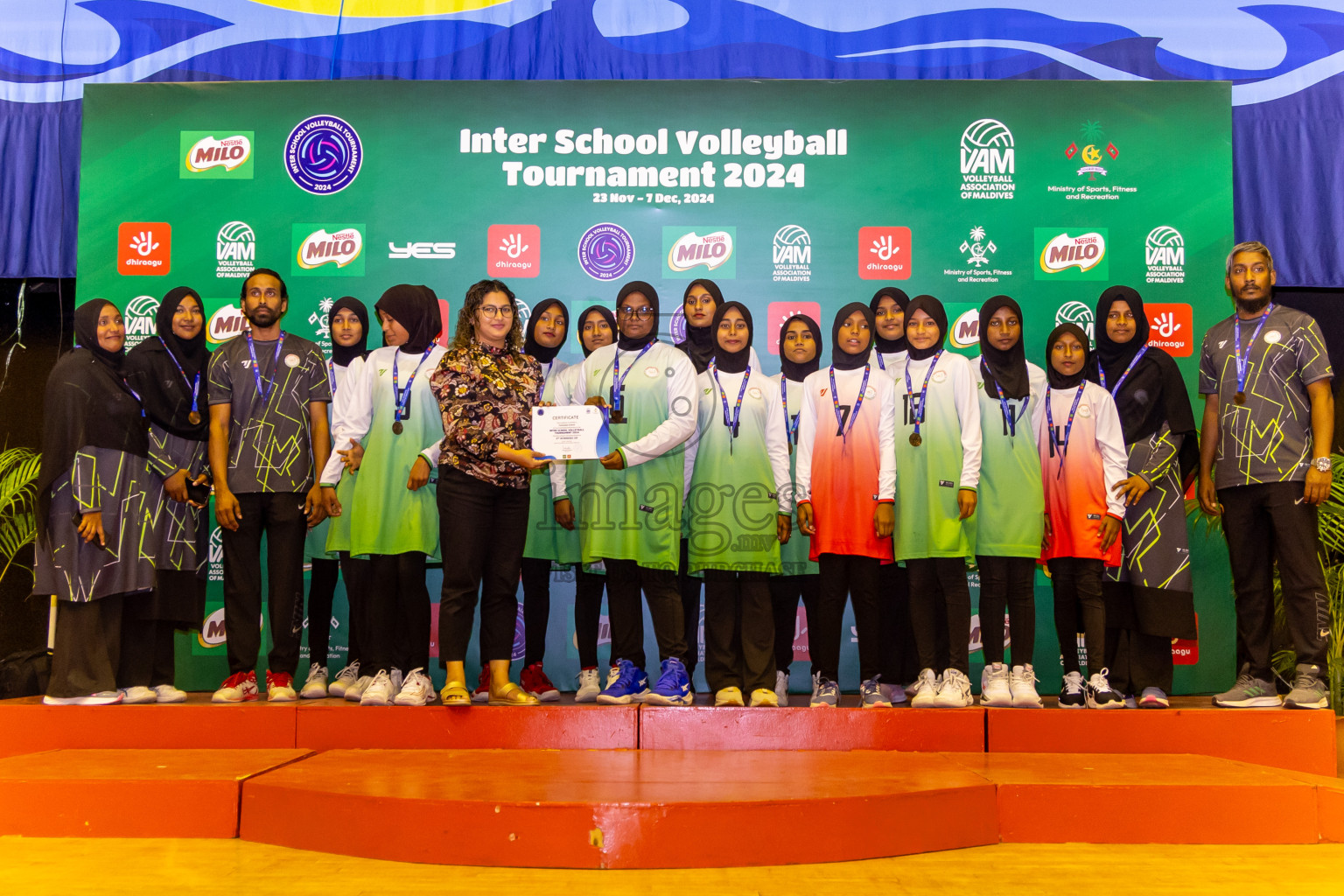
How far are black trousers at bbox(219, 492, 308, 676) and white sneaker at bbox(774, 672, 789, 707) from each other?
6.53 feet

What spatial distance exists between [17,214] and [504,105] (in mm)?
2643

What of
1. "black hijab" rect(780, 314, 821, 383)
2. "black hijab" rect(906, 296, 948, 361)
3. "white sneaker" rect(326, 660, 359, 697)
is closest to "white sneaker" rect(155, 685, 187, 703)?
"white sneaker" rect(326, 660, 359, 697)

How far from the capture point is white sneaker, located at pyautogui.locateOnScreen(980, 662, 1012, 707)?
3775mm

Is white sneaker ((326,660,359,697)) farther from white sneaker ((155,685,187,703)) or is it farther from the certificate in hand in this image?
the certificate in hand

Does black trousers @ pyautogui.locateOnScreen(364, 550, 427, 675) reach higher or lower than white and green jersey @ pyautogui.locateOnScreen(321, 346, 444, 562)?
lower

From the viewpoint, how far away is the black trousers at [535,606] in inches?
168

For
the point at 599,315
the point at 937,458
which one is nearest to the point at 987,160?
the point at 937,458

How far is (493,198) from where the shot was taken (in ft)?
16.0

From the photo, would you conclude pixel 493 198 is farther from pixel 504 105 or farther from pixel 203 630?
pixel 203 630

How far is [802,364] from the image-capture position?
440cm

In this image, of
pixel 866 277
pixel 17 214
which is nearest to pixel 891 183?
pixel 866 277

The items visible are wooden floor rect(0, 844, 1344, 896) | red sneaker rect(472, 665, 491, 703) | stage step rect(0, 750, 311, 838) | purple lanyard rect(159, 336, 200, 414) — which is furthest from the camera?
purple lanyard rect(159, 336, 200, 414)

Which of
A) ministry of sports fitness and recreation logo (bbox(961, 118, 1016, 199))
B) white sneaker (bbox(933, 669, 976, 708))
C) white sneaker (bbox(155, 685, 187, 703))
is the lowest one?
white sneaker (bbox(155, 685, 187, 703))

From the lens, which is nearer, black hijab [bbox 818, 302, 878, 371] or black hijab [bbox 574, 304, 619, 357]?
black hijab [bbox 818, 302, 878, 371]
